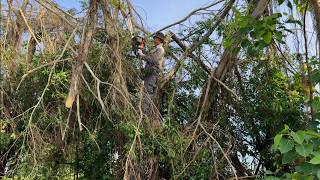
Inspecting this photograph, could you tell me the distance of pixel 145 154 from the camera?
562cm

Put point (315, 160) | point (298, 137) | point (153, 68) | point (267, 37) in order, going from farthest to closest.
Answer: point (153, 68) → point (267, 37) → point (298, 137) → point (315, 160)

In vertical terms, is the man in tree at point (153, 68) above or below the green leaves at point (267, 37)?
above

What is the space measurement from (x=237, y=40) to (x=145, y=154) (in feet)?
5.35

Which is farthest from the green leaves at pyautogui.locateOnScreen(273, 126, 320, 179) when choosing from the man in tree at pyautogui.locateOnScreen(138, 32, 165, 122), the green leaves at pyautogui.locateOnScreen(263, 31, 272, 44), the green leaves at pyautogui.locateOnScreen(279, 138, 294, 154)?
the man in tree at pyautogui.locateOnScreen(138, 32, 165, 122)

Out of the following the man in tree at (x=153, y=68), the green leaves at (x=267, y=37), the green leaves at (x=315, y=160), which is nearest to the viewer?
the green leaves at (x=315, y=160)

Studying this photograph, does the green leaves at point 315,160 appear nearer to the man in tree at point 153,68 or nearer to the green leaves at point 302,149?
the green leaves at point 302,149

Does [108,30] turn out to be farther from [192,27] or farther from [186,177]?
[186,177]

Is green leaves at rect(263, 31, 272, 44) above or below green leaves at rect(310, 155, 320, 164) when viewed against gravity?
above

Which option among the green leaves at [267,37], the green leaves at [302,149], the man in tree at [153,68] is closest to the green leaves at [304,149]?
the green leaves at [302,149]

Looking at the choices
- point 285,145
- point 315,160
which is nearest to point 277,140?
point 285,145

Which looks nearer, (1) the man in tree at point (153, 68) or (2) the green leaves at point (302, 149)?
(2) the green leaves at point (302, 149)

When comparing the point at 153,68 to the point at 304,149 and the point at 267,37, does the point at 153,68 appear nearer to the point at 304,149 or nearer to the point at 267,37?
the point at 267,37

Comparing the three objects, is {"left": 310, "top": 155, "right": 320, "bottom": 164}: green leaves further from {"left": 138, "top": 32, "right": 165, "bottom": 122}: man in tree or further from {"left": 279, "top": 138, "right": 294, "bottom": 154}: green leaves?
{"left": 138, "top": 32, "right": 165, "bottom": 122}: man in tree

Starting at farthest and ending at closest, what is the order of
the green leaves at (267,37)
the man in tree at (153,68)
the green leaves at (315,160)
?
the man in tree at (153,68) < the green leaves at (267,37) < the green leaves at (315,160)
